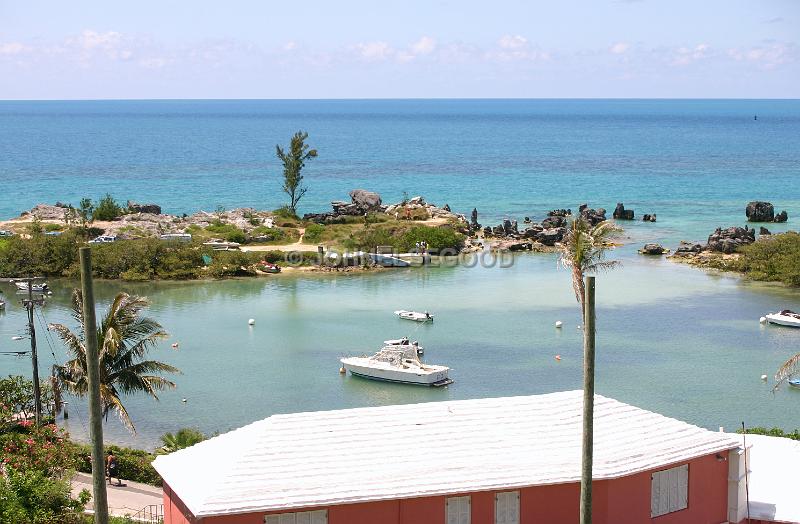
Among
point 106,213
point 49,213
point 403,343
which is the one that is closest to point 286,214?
point 106,213

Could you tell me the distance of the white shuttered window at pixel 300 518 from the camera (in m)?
20.0

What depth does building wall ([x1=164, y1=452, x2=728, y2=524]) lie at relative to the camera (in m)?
20.3

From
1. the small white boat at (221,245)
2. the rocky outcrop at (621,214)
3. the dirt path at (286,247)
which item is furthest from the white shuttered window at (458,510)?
the rocky outcrop at (621,214)

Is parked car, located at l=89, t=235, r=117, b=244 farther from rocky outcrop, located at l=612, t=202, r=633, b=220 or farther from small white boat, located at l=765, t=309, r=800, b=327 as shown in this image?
rocky outcrop, located at l=612, t=202, r=633, b=220

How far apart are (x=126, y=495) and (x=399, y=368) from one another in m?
17.8

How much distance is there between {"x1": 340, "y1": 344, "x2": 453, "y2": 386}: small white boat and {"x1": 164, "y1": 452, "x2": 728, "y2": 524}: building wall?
21.0 meters

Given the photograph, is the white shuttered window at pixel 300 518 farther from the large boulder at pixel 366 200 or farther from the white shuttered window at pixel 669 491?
the large boulder at pixel 366 200

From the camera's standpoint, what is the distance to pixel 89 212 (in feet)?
271

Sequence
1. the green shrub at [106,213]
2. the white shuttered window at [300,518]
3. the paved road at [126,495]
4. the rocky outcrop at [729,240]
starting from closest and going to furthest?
the white shuttered window at [300,518] → the paved road at [126,495] → the rocky outcrop at [729,240] → the green shrub at [106,213]

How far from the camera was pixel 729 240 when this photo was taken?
247 feet

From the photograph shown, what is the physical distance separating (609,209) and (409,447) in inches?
3607

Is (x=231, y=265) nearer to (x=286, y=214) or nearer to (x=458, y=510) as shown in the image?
(x=286, y=214)

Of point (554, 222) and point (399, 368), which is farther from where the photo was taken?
point (554, 222)

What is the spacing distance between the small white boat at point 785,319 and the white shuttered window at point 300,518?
39.9m
